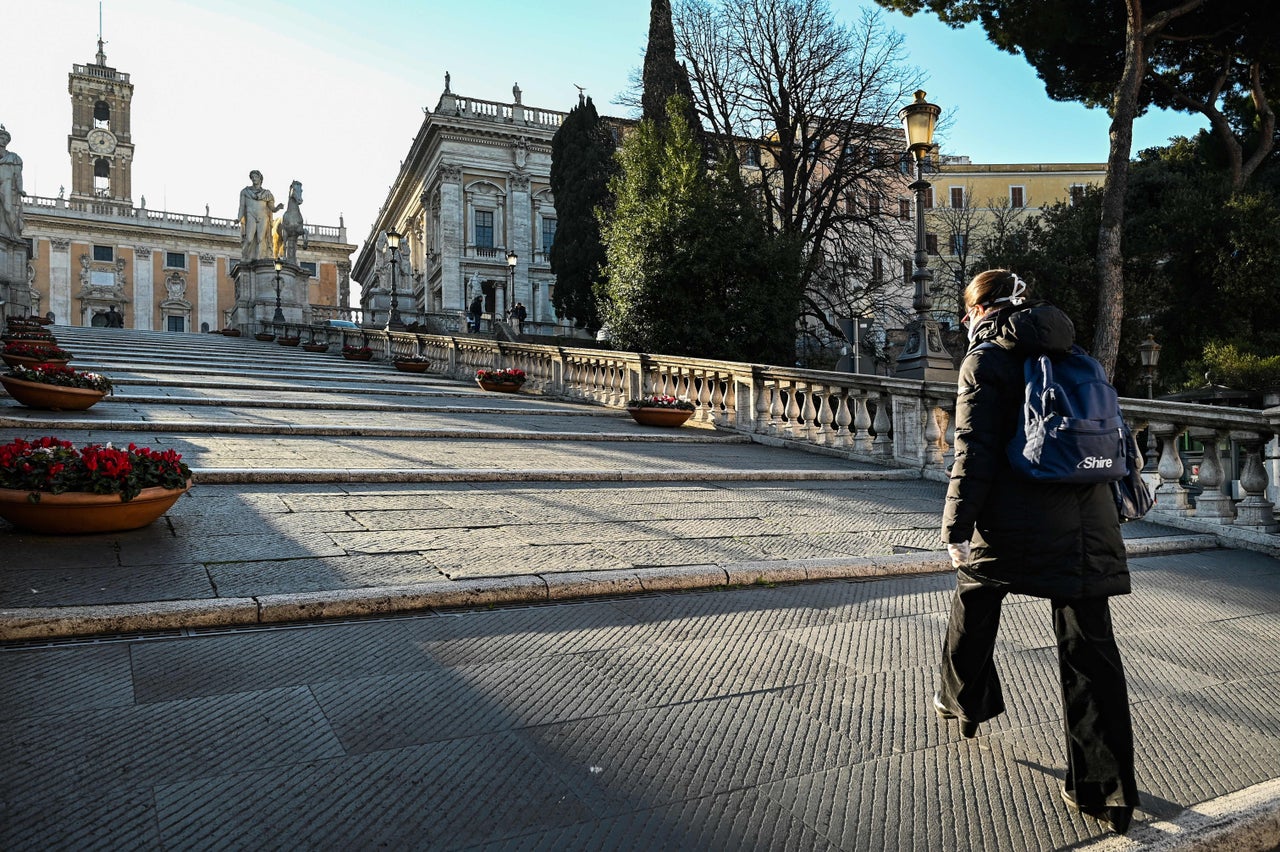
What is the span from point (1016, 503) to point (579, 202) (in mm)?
34430

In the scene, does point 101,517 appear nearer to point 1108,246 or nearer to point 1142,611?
point 1142,611

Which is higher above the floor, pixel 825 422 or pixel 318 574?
pixel 825 422

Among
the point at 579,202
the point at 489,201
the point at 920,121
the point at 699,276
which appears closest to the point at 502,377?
the point at 699,276

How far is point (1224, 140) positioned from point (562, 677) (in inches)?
1150

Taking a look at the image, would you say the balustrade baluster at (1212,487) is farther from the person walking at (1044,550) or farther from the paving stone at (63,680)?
the paving stone at (63,680)

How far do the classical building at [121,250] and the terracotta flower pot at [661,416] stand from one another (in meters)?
52.9

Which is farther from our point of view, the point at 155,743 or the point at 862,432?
the point at 862,432

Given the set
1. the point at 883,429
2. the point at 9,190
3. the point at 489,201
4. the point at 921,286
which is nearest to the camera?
the point at 883,429

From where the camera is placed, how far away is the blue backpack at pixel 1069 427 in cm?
277

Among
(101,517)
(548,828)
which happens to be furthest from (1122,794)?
(101,517)

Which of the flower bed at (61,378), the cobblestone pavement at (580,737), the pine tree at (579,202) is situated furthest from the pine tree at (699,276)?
the cobblestone pavement at (580,737)

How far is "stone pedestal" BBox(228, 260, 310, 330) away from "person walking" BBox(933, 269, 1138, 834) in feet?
125

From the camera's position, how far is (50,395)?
998 cm

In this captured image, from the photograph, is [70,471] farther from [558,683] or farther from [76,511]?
[558,683]
